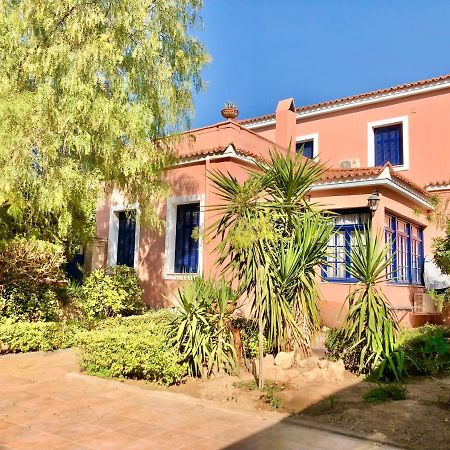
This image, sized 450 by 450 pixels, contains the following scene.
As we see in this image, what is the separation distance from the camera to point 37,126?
927 centimetres

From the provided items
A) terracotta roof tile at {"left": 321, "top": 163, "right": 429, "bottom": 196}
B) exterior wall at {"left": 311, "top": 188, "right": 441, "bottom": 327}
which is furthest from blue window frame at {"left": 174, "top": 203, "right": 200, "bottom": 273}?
terracotta roof tile at {"left": 321, "top": 163, "right": 429, "bottom": 196}

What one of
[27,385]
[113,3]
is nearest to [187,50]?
[113,3]

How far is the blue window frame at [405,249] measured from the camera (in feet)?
45.0

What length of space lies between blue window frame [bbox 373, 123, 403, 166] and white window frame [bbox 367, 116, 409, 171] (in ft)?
0.58

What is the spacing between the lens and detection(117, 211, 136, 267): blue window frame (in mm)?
15143

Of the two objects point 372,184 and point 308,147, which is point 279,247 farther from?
point 308,147

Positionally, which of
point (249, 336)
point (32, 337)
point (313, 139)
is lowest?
point (32, 337)

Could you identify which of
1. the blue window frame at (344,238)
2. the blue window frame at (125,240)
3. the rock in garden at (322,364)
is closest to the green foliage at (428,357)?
the rock in garden at (322,364)

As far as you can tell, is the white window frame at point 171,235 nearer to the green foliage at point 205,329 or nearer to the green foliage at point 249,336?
the green foliage at point 249,336

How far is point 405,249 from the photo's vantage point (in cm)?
1478

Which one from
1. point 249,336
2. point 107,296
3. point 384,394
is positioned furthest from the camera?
point 107,296

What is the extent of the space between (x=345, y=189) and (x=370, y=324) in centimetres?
630

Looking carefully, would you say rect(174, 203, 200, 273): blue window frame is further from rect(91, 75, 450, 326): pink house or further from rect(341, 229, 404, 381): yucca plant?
rect(341, 229, 404, 381): yucca plant

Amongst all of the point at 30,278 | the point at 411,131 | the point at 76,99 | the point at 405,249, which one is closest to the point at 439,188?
the point at 411,131
